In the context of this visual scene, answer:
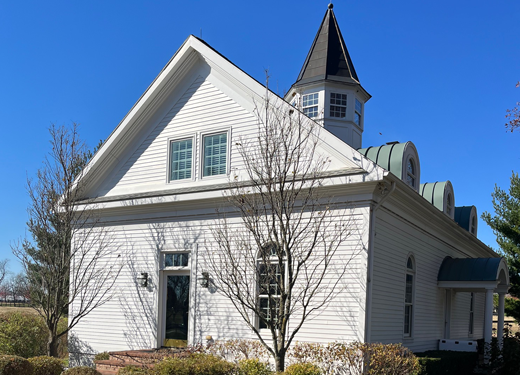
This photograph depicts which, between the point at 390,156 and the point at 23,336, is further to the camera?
the point at 23,336

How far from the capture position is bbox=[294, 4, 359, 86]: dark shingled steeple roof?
1869cm

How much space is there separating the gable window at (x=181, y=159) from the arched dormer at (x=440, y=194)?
8749mm

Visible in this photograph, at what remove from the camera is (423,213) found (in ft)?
50.3

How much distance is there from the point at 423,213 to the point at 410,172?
152 cm

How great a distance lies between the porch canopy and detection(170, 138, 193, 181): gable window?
907 cm

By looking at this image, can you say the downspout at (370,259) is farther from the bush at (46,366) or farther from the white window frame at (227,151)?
the bush at (46,366)

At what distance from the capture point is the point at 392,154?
15.6 metres

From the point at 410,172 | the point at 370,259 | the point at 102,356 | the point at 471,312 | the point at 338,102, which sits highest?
the point at 338,102

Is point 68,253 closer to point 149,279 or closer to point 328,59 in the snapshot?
point 149,279

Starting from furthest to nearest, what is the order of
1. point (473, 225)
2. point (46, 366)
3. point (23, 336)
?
point (473, 225)
point (23, 336)
point (46, 366)

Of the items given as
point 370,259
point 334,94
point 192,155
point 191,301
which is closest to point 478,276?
point 370,259

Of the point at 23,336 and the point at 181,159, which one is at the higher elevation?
the point at 181,159

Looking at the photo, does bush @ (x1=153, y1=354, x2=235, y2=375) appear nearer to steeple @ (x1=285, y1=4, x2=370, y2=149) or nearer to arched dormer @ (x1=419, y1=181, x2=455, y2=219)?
steeple @ (x1=285, y1=4, x2=370, y2=149)

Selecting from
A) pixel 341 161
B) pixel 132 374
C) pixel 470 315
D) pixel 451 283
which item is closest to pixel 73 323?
pixel 132 374
